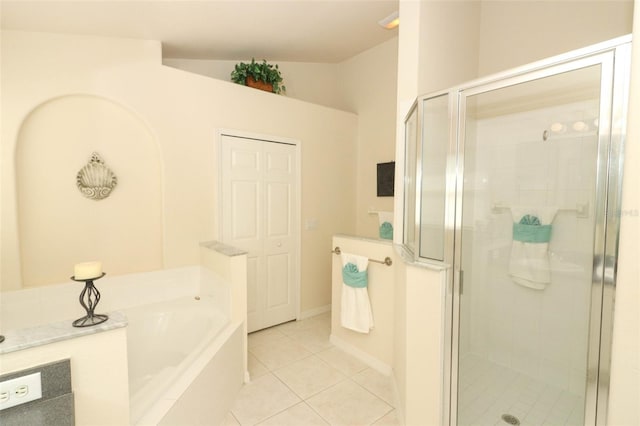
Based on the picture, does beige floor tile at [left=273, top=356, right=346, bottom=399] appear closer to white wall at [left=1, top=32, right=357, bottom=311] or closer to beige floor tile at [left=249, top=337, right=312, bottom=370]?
beige floor tile at [left=249, top=337, right=312, bottom=370]

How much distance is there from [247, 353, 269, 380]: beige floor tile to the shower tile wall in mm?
1528

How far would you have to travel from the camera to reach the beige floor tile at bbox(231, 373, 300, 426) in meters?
1.92

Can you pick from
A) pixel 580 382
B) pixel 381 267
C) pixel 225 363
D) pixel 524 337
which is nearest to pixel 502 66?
pixel 381 267

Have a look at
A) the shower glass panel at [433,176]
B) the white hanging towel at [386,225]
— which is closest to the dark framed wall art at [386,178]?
the white hanging towel at [386,225]

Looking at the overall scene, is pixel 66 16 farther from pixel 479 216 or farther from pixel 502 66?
pixel 502 66

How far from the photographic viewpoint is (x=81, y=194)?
229cm

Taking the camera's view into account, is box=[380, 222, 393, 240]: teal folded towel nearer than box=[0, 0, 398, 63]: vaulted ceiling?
No

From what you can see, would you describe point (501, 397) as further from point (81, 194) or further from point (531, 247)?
point (81, 194)

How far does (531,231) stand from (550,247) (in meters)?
0.12

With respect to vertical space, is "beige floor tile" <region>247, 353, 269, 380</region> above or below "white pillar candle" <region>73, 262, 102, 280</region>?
below

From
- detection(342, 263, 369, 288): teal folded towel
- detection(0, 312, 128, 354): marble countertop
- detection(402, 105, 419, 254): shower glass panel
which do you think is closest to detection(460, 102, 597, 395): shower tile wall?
detection(402, 105, 419, 254): shower glass panel

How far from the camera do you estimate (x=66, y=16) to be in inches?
76.7

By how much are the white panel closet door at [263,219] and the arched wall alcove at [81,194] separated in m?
0.64

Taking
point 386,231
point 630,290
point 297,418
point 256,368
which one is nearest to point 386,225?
point 386,231
